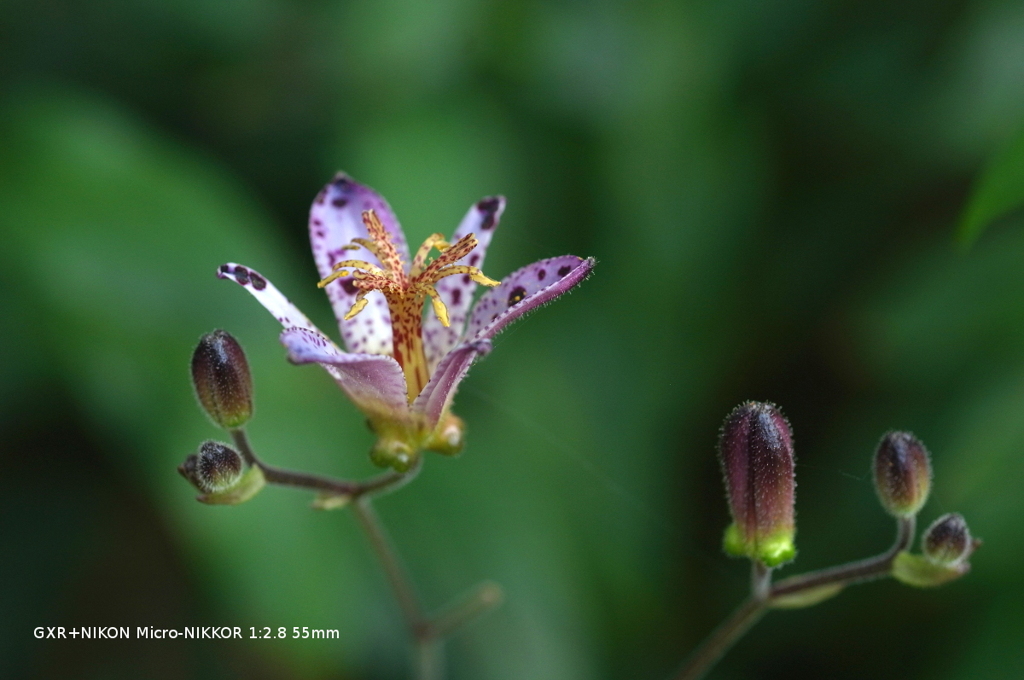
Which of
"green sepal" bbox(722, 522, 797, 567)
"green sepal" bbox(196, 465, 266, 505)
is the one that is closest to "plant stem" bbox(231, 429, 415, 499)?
"green sepal" bbox(196, 465, 266, 505)

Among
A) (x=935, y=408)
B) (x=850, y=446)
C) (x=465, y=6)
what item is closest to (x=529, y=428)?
(x=850, y=446)

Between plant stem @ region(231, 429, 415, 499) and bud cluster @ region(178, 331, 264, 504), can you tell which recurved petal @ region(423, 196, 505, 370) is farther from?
bud cluster @ region(178, 331, 264, 504)

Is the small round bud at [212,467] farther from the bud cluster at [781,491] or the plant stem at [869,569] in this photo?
the plant stem at [869,569]

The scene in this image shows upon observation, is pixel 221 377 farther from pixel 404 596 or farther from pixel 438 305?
pixel 404 596

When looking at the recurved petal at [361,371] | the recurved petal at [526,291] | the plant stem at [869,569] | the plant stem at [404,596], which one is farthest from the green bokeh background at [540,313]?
the recurved petal at [526,291]

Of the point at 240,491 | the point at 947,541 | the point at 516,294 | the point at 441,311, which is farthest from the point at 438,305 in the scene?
the point at 947,541
